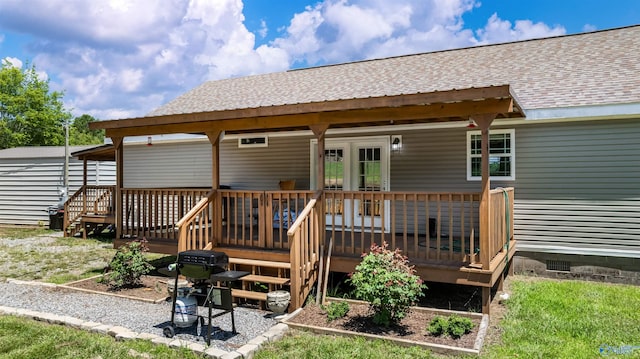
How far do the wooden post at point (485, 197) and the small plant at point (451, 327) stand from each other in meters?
0.81

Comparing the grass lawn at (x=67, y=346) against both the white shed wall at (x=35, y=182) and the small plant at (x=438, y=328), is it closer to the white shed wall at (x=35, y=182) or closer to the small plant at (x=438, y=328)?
the small plant at (x=438, y=328)

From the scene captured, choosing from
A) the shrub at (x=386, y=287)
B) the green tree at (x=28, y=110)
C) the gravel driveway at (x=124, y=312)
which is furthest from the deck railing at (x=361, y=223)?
the green tree at (x=28, y=110)

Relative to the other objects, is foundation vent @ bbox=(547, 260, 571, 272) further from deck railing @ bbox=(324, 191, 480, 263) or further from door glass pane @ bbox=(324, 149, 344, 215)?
door glass pane @ bbox=(324, 149, 344, 215)

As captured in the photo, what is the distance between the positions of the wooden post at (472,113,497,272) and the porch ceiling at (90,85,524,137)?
11 cm

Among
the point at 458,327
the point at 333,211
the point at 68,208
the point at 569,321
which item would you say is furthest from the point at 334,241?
the point at 68,208

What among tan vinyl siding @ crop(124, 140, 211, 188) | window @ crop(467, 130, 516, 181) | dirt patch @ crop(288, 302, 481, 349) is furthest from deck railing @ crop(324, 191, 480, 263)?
tan vinyl siding @ crop(124, 140, 211, 188)

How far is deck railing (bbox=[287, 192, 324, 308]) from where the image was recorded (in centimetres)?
518

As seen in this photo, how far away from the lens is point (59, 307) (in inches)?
212

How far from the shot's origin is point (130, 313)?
5.18 metres

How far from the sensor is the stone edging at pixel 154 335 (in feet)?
12.7

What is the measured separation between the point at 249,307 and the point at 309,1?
1400 cm

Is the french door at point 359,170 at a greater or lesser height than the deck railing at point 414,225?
greater

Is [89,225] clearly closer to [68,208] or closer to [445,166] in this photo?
[68,208]

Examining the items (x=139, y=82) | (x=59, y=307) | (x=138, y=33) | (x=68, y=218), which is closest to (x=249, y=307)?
(x=59, y=307)
